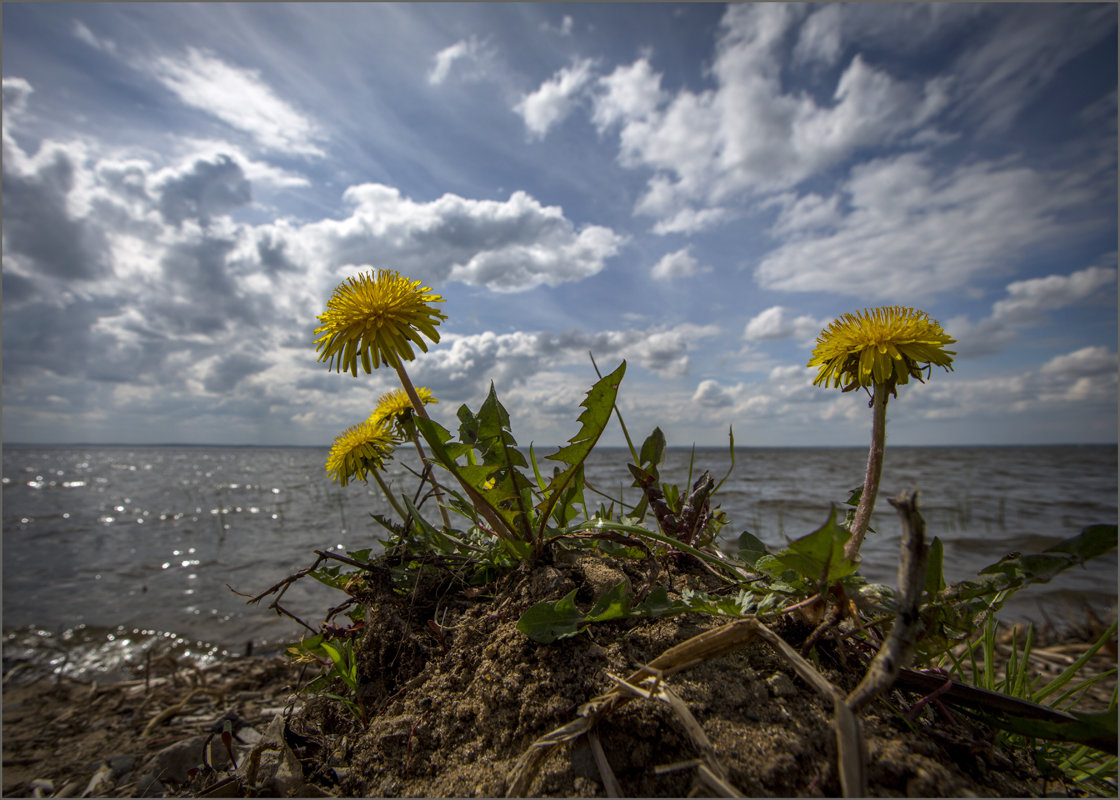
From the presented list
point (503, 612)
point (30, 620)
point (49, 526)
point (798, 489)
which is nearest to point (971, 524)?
point (798, 489)

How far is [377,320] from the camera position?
6.33 ft

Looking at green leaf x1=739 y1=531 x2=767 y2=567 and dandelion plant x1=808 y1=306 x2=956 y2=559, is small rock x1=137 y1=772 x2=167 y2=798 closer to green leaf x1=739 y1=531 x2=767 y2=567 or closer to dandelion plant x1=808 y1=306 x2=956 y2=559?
green leaf x1=739 y1=531 x2=767 y2=567

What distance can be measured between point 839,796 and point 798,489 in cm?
1766

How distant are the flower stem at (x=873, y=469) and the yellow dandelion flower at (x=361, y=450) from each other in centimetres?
198

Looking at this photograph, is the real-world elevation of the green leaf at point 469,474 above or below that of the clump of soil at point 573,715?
above

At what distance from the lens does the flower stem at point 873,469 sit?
5.18 ft

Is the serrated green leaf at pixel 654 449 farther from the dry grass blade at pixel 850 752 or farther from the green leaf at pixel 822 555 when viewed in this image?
the dry grass blade at pixel 850 752

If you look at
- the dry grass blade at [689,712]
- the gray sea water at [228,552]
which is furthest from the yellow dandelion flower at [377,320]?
the dry grass blade at [689,712]

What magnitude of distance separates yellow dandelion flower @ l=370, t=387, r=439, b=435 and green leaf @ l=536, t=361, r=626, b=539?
94cm

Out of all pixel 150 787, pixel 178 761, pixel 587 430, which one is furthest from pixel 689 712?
pixel 178 761

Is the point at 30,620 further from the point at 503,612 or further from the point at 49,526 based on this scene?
the point at 503,612

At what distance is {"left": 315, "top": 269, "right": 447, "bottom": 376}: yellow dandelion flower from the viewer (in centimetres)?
192

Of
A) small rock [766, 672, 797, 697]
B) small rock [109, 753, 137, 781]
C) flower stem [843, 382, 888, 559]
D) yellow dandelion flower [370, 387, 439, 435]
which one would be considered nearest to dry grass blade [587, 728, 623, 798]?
small rock [766, 672, 797, 697]

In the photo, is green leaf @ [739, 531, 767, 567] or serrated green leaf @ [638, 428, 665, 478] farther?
serrated green leaf @ [638, 428, 665, 478]
